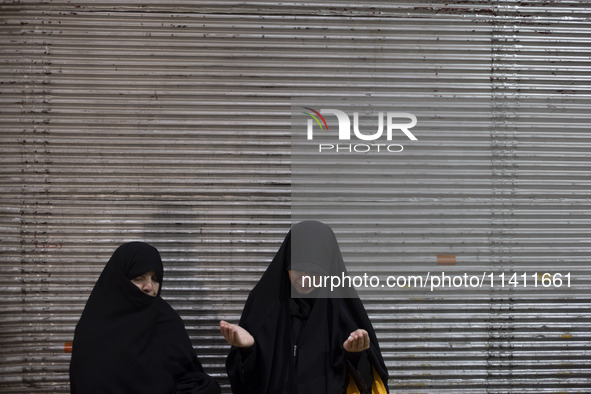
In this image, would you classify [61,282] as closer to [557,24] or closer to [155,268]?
[155,268]

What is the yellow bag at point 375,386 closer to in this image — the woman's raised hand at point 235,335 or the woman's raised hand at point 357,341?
the woman's raised hand at point 357,341

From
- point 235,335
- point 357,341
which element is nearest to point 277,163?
point 235,335

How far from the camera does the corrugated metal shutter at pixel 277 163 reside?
4.03m

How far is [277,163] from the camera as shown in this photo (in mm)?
4113

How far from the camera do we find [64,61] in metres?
4.04

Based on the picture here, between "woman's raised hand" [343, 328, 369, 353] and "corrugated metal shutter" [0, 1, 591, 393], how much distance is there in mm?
1158

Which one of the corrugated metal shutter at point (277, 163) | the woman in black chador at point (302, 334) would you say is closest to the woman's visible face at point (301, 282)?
the woman in black chador at point (302, 334)

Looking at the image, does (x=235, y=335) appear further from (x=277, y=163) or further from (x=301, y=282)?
(x=277, y=163)

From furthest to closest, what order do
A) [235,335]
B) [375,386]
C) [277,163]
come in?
1. [277,163]
2. [375,386]
3. [235,335]

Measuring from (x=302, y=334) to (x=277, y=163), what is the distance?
1323 millimetres

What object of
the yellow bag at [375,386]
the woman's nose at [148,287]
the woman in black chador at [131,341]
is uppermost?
the woman's nose at [148,287]

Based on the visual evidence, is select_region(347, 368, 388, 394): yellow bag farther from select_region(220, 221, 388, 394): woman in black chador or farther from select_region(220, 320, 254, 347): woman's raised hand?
select_region(220, 320, 254, 347): woman's raised hand

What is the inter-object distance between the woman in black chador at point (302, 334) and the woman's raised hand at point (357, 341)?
0.29 feet

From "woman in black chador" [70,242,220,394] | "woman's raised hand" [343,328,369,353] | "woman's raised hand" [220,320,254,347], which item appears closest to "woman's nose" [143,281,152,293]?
"woman in black chador" [70,242,220,394]
